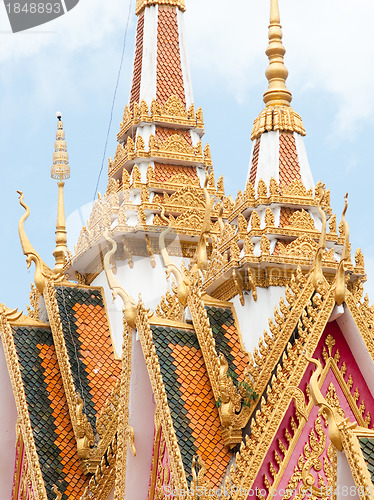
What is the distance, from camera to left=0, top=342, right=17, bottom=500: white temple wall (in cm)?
1673

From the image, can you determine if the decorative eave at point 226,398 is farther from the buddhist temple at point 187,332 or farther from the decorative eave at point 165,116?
the decorative eave at point 165,116

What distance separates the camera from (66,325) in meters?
16.6

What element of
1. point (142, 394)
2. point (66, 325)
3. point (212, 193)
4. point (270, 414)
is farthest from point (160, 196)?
point (270, 414)

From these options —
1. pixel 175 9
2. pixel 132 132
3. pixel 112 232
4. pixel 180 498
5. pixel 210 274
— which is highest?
pixel 175 9

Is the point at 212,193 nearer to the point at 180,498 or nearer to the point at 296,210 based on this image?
the point at 296,210

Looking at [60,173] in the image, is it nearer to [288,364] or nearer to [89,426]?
[89,426]

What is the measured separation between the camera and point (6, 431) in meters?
16.9

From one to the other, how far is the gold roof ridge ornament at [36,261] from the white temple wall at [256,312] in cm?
343

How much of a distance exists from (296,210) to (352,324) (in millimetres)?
2990

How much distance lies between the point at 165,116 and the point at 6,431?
215 inches

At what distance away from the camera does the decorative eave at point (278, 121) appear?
52.5ft

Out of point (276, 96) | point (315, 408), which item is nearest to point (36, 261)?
point (276, 96)

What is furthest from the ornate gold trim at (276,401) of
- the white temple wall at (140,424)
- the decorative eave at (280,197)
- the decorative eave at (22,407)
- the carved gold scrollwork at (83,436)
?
the decorative eave at (22,407)

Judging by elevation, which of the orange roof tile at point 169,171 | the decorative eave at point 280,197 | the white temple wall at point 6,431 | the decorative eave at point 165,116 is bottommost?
the white temple wall at point 6,431
